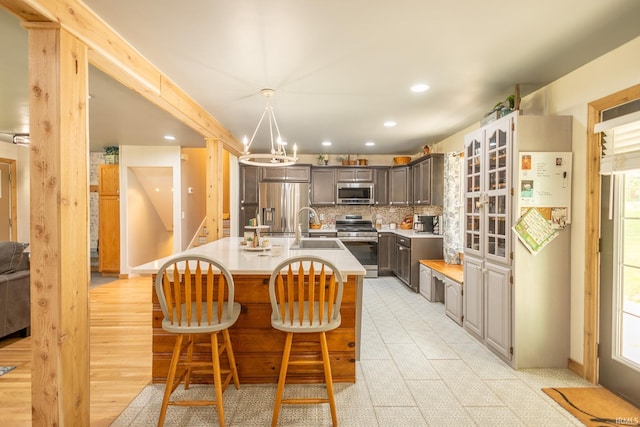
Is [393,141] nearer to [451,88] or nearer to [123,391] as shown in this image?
[451,88]

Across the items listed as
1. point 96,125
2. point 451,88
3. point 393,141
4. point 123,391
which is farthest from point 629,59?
point 96,125

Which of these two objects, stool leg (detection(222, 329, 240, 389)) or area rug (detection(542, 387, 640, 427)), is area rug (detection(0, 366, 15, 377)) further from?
area rug (detection(542, 387, 640, 427))

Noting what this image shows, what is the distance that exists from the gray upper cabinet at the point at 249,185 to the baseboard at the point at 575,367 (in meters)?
5.12

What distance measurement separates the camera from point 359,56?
8.01ft

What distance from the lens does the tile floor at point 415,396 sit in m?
2.03

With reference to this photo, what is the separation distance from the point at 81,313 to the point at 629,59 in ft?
12.5

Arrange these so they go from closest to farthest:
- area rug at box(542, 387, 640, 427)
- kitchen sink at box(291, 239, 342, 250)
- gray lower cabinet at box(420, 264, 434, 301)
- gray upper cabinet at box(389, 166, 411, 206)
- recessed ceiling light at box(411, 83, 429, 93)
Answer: area rug at box(542, 387, 640, 427) < recessed ceiling light at box(411, 83, 429, 93) < kitchen sink at box(291, 239, 342, 250) < gray lower cabinet at box(420, 264, 434, 301) < gray upper cabinet at box(389, 166, 411, 206)

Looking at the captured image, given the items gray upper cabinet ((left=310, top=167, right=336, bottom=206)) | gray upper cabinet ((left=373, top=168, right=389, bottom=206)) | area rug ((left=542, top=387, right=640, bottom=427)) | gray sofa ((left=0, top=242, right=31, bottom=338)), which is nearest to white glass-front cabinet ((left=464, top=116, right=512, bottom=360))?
area rug ((left=542, top=387, right=640, bottom=427))

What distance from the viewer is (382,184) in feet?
21.3

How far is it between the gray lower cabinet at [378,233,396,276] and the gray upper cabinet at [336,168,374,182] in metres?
1.20

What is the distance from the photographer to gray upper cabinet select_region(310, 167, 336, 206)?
255 inches

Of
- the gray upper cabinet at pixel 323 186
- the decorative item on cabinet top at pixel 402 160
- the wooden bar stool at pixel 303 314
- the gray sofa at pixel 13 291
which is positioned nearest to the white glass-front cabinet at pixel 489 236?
the wooden bar stool at pixel 303 314

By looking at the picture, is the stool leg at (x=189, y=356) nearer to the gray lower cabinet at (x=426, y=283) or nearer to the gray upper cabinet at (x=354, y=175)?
the gray lower cabinet at (x=426, y=283)

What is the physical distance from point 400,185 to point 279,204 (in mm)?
2389
